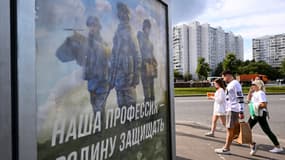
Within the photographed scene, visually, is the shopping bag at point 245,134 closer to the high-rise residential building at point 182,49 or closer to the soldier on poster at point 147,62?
the soldier on poster at point 147,62

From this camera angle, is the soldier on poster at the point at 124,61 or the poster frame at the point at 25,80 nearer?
the poster frame at the point at 25,80

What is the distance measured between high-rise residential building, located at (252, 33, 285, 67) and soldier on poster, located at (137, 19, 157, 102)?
10636cm

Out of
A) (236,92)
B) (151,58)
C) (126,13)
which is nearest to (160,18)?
(151,58)

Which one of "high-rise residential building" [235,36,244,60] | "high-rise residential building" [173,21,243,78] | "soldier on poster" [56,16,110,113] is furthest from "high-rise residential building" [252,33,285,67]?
"soldier on poster" [56,16,110,113]

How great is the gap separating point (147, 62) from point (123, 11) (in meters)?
0.42

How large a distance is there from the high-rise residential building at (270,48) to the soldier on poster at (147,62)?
106358mm

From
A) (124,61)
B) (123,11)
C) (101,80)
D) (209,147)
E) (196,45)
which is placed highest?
(196,45)

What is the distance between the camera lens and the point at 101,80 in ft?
5.41

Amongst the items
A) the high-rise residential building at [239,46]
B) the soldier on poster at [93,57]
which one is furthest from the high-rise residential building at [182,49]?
the soldier on poster at [93,57]

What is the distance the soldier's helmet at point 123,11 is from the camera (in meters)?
1.87

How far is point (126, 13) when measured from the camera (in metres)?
1.95

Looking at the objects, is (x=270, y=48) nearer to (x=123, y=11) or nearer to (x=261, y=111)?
(x=261, y=111)

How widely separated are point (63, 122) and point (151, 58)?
103 centimetres

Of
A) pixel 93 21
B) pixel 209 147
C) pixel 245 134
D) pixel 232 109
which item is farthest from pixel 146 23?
pixel 209 147
